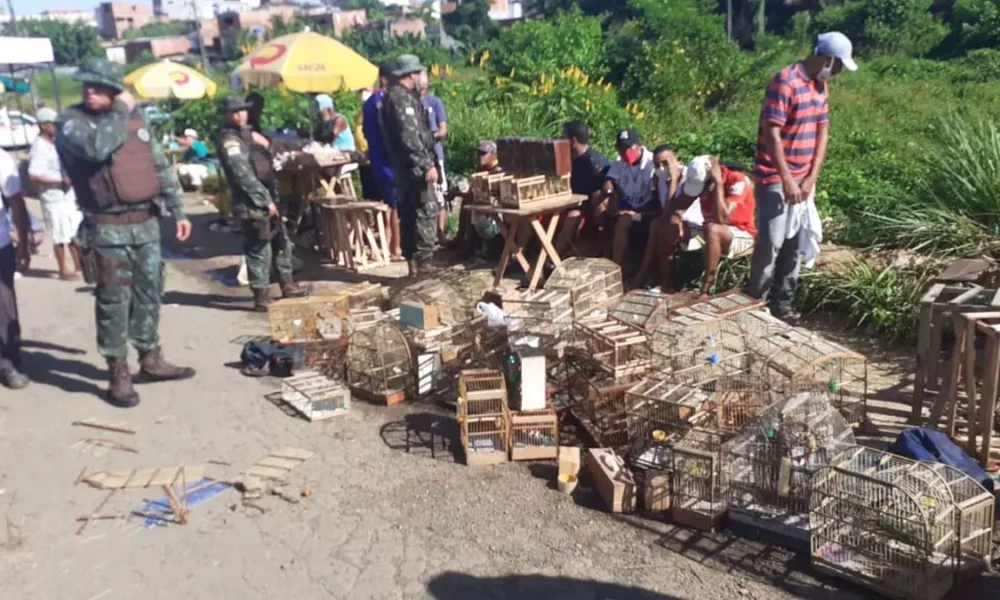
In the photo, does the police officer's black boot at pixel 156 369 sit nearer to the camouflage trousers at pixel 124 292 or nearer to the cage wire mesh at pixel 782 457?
the camouflage trousers at pixel 124 292

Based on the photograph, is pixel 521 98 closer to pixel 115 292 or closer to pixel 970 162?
pixel 970 162

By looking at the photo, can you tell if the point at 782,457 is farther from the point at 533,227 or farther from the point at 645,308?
the point at 533,227

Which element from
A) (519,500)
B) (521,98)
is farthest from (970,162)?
(521,98)

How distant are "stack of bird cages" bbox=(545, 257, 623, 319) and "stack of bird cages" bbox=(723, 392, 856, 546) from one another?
7.26 ft

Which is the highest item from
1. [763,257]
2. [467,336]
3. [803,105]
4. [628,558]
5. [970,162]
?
[803,105]

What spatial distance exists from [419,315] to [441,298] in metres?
0.67

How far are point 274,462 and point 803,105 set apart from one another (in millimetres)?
4593

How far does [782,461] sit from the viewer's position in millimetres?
4723

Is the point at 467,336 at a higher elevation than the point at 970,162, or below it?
below

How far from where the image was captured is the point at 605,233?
913 centimetres

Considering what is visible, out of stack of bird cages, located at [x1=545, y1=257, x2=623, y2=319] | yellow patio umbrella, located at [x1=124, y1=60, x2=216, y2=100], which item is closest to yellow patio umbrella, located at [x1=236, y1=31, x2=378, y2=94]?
yellow patio umbrella, located at [x1=124, y1=60, x2=216, y2=100]

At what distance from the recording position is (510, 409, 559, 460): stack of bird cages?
561cm

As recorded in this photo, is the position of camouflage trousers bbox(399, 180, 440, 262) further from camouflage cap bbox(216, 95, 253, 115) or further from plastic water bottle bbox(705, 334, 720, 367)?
plastic water bottle bbox(705, 334, 720, 367)

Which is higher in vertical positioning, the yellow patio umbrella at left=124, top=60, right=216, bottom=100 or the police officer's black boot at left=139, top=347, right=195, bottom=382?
the yellow patio umbrella at left=124, top=60, right=216, bottom=100
